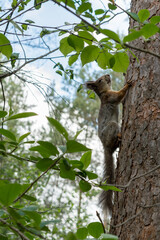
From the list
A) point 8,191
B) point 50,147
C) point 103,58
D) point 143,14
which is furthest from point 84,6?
point 8,191

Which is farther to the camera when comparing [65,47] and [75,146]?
[65,47]

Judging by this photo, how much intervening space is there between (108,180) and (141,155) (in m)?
0.94

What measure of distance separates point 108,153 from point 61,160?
7.08 feet

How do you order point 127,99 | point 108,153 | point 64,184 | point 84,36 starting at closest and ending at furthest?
point 84,36 → point 127,99 → point 108,153 → point 64,184

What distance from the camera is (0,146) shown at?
1.32 meters

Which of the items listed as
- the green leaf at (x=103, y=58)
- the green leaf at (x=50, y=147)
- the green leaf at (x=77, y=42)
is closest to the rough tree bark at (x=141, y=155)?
the green leaf at (x=103, y=58)

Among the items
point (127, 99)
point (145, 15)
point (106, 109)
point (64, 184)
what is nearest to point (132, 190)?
point (127, 99)

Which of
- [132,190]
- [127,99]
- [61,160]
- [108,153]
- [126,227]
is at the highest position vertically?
[127,99]

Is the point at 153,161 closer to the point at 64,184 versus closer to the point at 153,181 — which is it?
the point at 153,181

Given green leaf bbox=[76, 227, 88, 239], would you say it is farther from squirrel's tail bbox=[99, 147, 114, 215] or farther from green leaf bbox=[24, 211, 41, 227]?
squirrel's tail bbox=[99, 147, 114, 215]

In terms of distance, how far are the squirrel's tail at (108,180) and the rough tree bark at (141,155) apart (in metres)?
0.52

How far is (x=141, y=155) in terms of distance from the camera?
2191 mm

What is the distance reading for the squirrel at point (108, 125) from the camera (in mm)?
2904

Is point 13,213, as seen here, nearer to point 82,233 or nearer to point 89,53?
point 82,233
